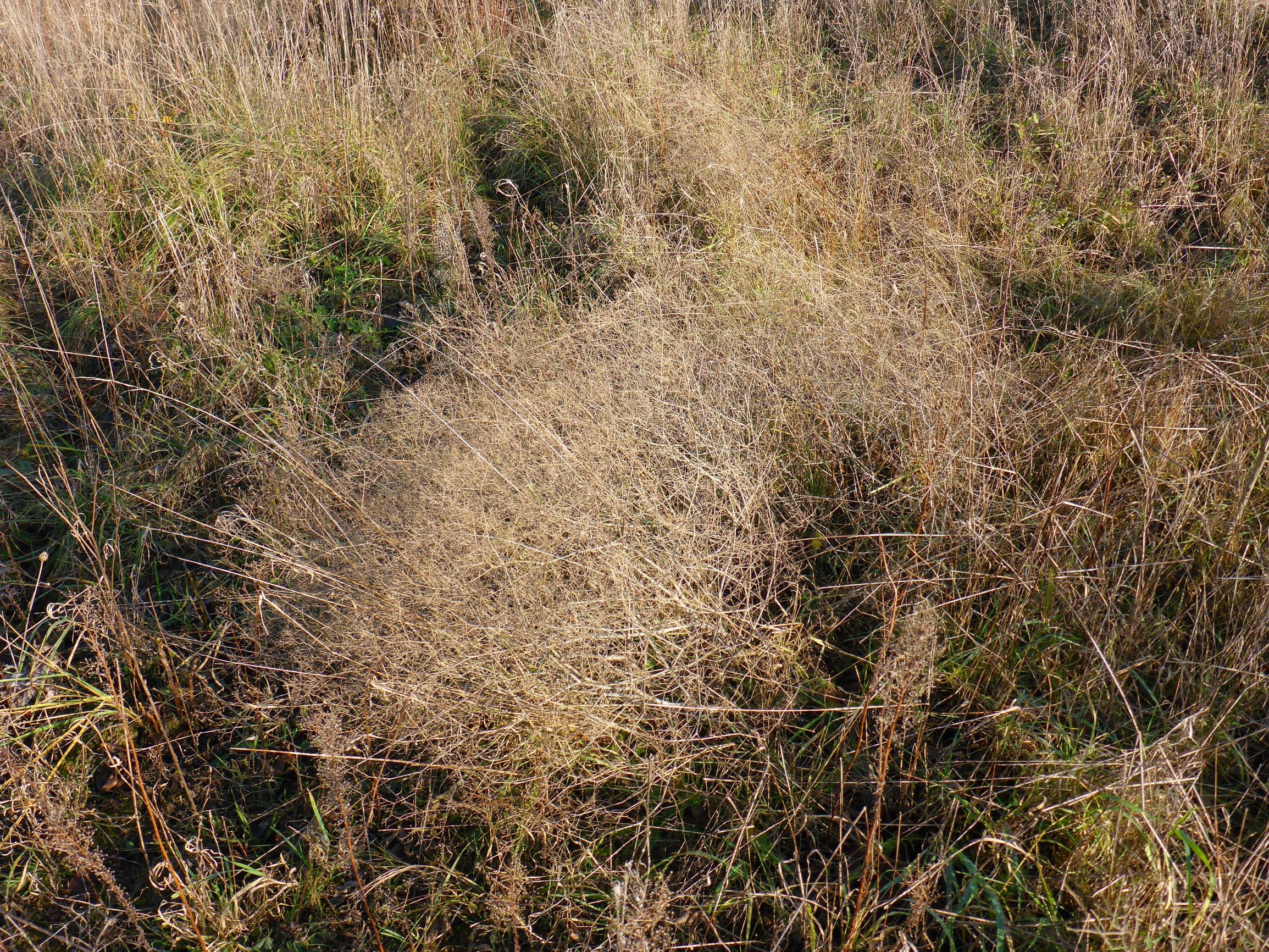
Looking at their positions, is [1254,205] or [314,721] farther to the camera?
[1254,205]

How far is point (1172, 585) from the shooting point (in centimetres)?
230

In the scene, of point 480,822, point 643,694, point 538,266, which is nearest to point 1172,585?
point 643,694

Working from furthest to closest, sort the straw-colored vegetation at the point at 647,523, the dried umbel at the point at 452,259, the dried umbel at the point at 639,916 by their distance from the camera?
the dried umbel at the point at 452,259 < the straw-colored vegetation at the point at 647,523 < the dried umbel at the point at 639,916

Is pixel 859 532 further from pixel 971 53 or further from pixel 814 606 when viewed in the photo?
pixel 971 53

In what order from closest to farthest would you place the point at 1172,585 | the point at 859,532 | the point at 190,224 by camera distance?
the point at 1172,585 → the point at 859,532 → the point at 190,224

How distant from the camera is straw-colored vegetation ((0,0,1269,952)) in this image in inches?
→ 76.4

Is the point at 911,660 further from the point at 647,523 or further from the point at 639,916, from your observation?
the point at 647,523

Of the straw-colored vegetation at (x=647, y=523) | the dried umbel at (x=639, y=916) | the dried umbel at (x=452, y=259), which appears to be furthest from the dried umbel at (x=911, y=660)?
the dried umbel at (x=452, y=259)

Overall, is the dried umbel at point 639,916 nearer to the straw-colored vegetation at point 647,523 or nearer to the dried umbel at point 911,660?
the straw-colored vegetation at point 647,523

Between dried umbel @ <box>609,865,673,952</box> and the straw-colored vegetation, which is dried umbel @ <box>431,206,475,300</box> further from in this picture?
dried umbel @ <box>609,865,673,952</box>

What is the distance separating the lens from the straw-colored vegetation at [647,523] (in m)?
1.94

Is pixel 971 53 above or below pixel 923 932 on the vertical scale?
above

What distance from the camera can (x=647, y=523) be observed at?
235 cm

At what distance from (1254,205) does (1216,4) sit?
4.54 feet
